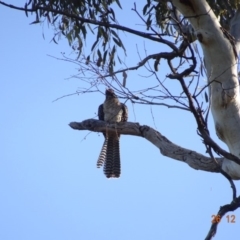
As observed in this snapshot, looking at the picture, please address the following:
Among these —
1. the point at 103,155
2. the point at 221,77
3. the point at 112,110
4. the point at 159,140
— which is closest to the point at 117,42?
the point at 103,155

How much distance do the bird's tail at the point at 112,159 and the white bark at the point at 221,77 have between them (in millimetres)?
2175

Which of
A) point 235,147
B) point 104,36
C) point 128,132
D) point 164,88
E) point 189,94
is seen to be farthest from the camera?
point 104,36

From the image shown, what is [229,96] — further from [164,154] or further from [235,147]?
[164,154]

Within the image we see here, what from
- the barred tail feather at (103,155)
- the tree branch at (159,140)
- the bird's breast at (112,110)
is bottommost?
the tree branch at (159,140)

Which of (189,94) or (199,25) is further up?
(199,25)

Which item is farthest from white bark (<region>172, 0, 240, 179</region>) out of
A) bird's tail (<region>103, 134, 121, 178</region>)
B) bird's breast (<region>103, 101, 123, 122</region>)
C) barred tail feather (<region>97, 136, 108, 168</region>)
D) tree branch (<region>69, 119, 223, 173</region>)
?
bird's breast (<region>103, 101, 123, 122</region>)

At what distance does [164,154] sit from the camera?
536cm

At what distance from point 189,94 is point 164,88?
279 mm

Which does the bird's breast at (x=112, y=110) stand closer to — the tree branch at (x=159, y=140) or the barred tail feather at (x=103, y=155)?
the barred tail feather at (x=103, y=155)

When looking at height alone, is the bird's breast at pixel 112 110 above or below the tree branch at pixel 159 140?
above

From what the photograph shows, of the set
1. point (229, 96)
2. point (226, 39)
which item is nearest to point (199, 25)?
point (226, 39)

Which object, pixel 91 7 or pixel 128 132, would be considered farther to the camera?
pixel 91 7

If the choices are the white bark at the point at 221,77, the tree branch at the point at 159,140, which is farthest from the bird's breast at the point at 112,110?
the white bark at the point at 221,77

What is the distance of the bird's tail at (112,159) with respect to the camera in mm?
6957
